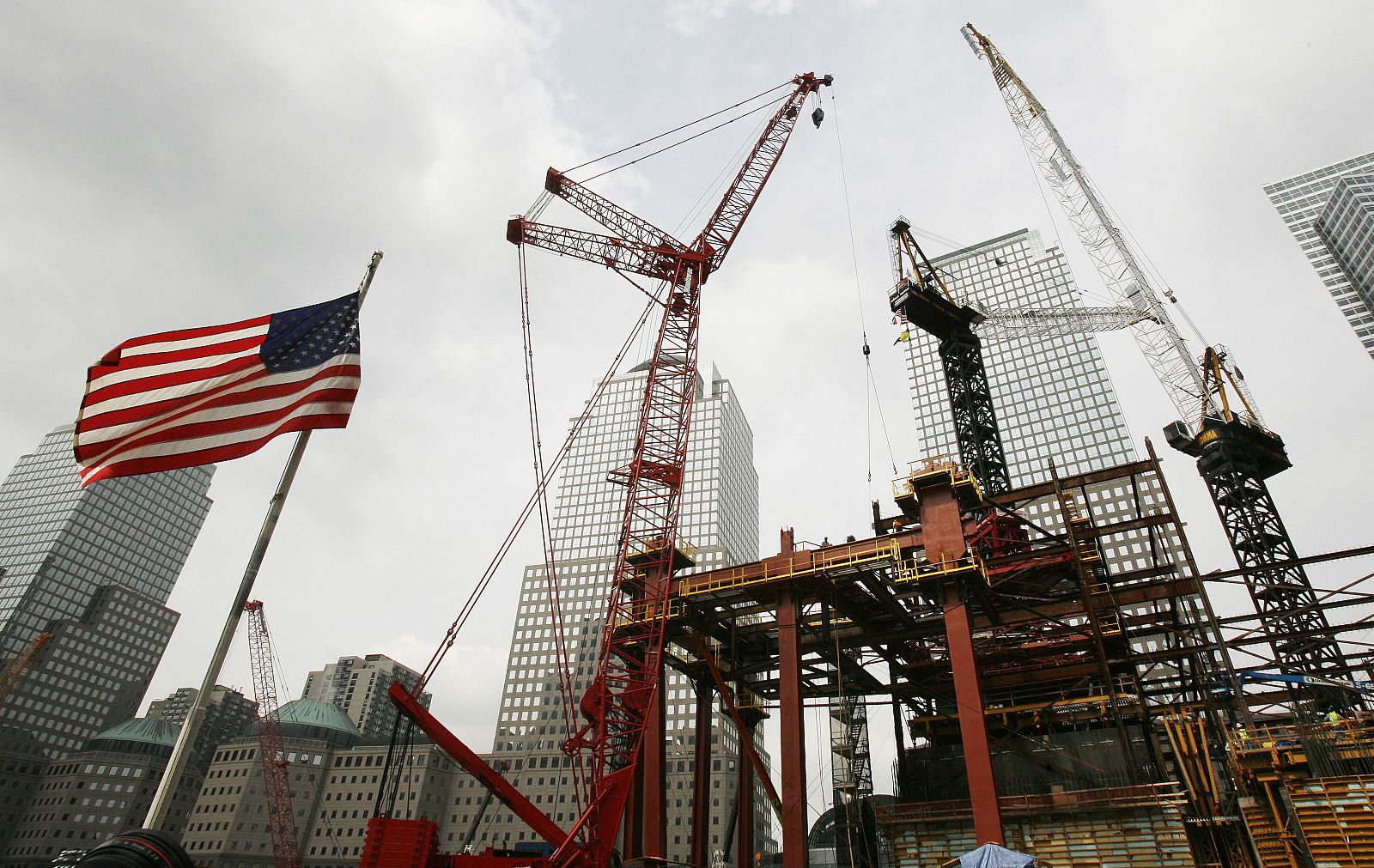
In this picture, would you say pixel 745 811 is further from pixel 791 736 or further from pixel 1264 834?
pixel 1264 834

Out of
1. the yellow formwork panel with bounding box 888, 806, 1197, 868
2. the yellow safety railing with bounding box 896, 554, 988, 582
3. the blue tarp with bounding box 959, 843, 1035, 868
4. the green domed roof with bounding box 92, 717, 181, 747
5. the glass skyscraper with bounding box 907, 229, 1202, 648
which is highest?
the glass skyscraper with bounding box 907, 229, 1202, 648

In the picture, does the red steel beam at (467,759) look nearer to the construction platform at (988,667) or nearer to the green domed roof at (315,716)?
the construction platform at (988,667)

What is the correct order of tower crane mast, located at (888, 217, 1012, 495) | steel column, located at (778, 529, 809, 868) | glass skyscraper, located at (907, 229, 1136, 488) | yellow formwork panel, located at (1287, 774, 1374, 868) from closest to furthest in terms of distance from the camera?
1. yellow formwork panel, located at (1287, 774, 1374, 868)
2. steel column, located at (778, 529, 809, 868)
3. tower crane mast, located at (888, 217, 1012, 495)
4. glass skyscraper, located at (907, 229, 1136, 488)

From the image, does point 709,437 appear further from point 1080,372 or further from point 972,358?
point 972,358

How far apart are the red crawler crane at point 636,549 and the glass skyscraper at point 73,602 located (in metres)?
176

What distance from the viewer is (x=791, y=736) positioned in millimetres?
35844

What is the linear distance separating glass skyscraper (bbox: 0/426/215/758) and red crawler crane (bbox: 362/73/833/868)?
6920 inches

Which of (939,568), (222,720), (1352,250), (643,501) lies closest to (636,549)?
(643,501)

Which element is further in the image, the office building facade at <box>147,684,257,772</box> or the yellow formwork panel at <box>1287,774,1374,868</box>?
the office building facade at <box>147,684,257,772</box>

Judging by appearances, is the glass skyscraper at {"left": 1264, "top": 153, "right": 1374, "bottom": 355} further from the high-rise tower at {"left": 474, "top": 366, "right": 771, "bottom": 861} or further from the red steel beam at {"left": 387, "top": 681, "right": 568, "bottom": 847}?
the red steel beam at {"left": 387, "top": 681, "right": 568, "bottom": 847}

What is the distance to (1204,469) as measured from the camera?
203 feet

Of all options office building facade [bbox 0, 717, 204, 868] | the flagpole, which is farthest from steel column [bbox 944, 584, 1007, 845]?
office building facade [bbox 0, 717, 204, 868]

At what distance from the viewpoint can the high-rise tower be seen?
128 m

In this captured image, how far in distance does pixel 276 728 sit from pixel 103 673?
79.5 metres
